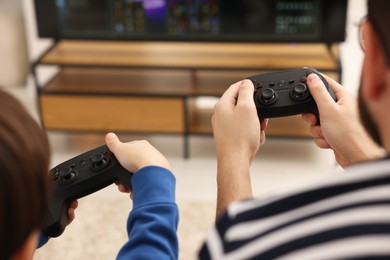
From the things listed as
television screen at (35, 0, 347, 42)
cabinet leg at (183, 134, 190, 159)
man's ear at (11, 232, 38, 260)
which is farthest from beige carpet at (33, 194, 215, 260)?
man's ear at (11, 232, 38, 260)

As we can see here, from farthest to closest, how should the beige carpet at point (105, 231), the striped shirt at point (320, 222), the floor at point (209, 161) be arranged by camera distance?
the floor at point (209, 161), the beige carpet at point (105, 231), the striped shirt at point (320, 222)

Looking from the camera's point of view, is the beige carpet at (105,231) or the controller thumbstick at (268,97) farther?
the beige carpet at (105,231)

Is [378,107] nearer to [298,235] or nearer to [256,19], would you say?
[298,235]

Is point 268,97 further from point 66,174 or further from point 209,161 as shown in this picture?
point 209,161

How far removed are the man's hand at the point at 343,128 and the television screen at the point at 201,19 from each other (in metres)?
1.76

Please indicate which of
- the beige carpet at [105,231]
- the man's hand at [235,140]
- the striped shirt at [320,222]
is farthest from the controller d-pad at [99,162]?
the beige carpet at [105,231]

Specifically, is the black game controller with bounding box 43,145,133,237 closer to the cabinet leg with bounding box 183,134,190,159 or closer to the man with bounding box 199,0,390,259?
the man with bounding box 199,0,390,259

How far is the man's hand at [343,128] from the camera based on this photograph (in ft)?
3.53

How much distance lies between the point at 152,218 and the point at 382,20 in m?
0.49

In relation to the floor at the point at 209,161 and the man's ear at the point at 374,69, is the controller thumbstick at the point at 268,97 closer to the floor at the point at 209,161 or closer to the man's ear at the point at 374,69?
the man's ear at the point at 374,69

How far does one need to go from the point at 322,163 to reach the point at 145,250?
2094 mm

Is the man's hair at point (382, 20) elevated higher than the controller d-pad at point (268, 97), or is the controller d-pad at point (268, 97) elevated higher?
the man's hair at point (382, 20)

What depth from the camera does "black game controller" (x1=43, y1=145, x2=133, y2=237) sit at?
3.49 feet

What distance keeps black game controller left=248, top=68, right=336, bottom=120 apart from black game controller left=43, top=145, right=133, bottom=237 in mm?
262
